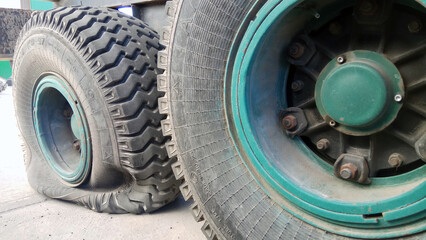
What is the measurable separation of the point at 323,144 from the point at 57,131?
6.83 ft

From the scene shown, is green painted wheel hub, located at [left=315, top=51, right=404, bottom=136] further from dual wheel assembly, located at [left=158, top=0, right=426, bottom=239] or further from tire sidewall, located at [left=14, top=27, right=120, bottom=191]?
tire sidewall, located at [left=14, top=27, right=120, bottom=191]

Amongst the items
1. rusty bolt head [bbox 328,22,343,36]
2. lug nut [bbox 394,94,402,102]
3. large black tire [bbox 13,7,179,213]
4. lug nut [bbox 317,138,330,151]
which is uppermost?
rusty bolt head [bbox 328,22,343,36]

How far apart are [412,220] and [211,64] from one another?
89 centimetres

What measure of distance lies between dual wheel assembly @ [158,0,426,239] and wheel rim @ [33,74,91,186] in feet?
3.90

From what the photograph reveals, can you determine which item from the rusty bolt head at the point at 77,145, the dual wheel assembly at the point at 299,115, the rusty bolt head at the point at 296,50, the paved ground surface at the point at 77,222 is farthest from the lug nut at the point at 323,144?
the rusty bolt head at the point at 77,145

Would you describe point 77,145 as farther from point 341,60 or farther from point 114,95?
point 341,60

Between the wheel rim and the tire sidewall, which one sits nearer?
the tire sidewall

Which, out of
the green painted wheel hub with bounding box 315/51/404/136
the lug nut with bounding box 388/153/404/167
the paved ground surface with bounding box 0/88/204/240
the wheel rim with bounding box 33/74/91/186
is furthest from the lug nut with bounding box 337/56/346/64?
the wheel rim with bounding box 33/74/91/186

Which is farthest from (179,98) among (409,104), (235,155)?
(409,104)

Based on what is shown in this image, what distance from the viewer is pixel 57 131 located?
107 inches

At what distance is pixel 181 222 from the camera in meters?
2.17

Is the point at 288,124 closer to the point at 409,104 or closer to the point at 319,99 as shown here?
the point at 319,99

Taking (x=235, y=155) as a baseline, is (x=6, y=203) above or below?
below

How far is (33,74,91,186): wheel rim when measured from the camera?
2.47m
